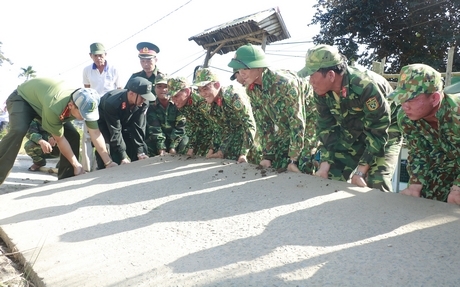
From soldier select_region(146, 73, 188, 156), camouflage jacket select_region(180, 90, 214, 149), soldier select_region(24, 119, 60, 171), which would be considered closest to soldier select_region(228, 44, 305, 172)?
camouflage jacket select_region(180, 90, 214, 149)

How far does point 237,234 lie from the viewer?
276cm

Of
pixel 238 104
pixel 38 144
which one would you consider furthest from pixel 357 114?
pixel 38 144

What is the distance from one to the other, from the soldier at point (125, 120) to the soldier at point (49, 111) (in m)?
0.51

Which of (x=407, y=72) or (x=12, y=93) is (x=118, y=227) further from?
(x=12, y=93)

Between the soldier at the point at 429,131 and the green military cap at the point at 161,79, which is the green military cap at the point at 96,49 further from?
the soldier at the point at 429,131

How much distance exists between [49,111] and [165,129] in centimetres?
181

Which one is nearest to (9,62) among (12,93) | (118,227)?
(12,93)

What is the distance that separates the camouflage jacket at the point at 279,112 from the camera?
4.07 m

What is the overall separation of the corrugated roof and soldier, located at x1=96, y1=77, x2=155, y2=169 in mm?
4905

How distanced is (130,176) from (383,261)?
310 centimetres

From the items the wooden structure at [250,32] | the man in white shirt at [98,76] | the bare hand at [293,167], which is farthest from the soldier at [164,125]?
the wooden structure at [250,32]

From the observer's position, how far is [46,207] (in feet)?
12.5

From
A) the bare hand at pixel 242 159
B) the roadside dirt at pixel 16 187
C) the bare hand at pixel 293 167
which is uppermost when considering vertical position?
the roadside dirt at pixel 16 187

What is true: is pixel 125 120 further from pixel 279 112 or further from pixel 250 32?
pixel 250 32
